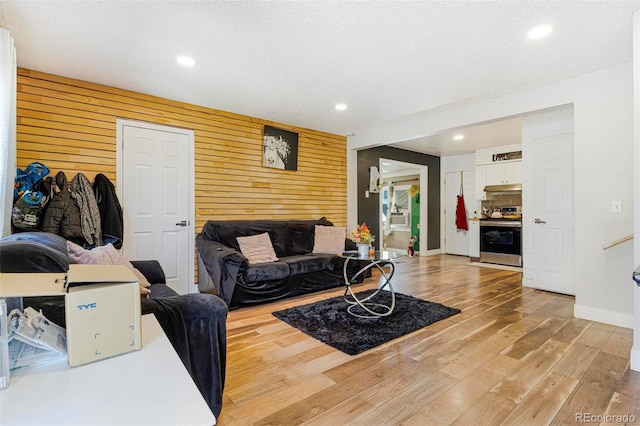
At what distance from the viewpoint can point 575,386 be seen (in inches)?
73.5

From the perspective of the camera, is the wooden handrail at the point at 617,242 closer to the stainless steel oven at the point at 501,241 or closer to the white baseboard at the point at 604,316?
the white baseboard at the point at 604,316

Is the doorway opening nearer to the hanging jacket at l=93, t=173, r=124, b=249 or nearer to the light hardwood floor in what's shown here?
the light hardwood floor

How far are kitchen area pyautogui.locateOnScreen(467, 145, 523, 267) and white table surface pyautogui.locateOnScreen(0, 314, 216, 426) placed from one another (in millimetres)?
6134

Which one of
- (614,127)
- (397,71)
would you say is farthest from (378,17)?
(614,127)

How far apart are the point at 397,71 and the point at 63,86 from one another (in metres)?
3.41

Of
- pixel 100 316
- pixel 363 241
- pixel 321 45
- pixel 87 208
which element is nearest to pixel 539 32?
pixel 321 45

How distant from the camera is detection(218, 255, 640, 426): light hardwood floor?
1626 mm

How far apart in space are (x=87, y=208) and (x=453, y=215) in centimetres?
A: 710

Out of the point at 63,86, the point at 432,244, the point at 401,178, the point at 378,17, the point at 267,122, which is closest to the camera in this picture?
the point at 378,17

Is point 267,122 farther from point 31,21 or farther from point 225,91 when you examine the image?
point 31,21

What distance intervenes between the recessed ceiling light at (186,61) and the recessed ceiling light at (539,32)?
2.80 m

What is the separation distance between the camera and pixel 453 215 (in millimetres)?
7488

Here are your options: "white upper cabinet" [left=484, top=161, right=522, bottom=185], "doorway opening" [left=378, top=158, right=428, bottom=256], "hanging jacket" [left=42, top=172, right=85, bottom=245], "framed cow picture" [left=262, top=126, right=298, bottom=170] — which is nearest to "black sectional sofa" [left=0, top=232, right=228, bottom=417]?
"hanging jacket" [left=42, top=172, right=85, bottom=245]

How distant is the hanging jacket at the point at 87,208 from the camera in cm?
307
